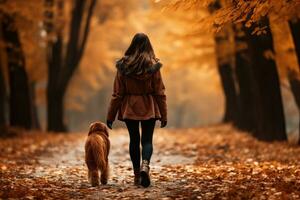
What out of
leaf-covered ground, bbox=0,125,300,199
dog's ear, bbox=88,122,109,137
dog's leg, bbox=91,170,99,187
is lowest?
leaf-covered ground, bbox=0,125,300,199

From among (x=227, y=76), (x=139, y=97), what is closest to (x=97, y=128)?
(x=139, y=97)

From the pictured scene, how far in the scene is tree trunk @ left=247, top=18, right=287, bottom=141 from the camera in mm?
15523

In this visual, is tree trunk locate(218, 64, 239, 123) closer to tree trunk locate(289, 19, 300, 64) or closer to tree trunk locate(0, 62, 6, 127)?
tree trunk locate(0, 62, 6, 127)

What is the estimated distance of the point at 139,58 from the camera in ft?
27.7

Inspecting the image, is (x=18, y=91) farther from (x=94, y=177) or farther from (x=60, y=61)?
(x=94, y=177)

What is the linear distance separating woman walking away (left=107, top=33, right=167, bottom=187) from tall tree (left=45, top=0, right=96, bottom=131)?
14776 millimetres

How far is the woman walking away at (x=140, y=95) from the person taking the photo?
8445mm

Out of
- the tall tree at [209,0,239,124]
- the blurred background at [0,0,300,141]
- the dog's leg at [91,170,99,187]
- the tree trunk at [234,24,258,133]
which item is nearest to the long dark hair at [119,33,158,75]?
the blurred background at [0,0,300,141]

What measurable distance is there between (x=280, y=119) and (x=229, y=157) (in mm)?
3061

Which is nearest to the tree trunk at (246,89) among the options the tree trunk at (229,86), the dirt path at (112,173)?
the tree trunk at (229,86)

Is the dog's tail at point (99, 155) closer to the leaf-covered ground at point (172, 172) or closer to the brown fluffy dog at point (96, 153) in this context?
the brown fluffy dog at point (96, 153)

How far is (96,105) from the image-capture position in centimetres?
4931

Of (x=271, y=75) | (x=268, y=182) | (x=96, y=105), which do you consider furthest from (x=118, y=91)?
(x=96, y=105)

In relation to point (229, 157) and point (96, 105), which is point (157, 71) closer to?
point (229, 157)
